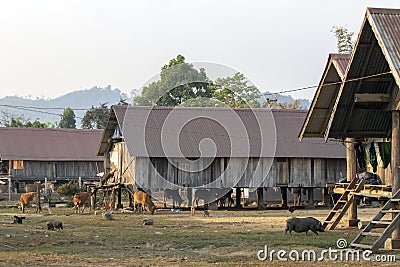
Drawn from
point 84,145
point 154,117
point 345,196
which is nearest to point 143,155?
point 154,117

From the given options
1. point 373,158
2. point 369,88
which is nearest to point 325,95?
point 369,88

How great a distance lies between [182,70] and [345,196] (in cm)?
5389

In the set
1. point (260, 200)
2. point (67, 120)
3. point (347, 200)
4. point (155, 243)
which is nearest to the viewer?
point (155, 243)

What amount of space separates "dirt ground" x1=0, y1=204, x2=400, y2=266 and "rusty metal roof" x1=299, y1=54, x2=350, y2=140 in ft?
11.4

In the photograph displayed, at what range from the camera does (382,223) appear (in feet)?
65.6

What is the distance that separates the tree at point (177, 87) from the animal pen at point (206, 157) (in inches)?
900

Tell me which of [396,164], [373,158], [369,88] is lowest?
[396,164]

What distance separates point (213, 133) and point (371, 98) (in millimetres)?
25484

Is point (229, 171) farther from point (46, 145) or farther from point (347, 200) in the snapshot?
point (46, 145)

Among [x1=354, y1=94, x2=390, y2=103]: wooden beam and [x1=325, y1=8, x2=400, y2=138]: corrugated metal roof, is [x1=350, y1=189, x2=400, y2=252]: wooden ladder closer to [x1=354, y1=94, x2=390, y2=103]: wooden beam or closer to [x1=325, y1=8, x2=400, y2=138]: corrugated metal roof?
[x1=325, y1=8, x2=400, y2=138]: corrugated metal roof

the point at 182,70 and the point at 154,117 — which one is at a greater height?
the point at 182,70

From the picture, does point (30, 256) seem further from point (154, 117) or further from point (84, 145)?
point (84, 145)

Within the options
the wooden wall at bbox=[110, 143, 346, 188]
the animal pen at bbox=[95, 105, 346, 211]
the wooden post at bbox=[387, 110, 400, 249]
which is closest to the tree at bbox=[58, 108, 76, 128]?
the animal pen at bbox=[95, 105, 346, 211]

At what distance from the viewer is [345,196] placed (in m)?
27.0
